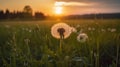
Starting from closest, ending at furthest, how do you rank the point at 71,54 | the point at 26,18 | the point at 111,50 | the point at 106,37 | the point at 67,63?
1. the point at 67,63
2. the point at 71,54
3. the point at 111,50
4. the point at 106,37
5. the point at 26,18

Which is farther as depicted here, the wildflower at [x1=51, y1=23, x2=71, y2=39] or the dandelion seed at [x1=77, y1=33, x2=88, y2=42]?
the dandelion seed at [x1=77, y1=33, x2=88, y2=42]

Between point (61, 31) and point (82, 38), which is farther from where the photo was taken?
point (82, 38)

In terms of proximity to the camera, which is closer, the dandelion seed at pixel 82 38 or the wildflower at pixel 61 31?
the wildflower at pixel 61 31

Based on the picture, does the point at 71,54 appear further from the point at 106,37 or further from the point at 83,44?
the point at 106,37

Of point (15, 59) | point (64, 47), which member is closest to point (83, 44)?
point (64, 47)

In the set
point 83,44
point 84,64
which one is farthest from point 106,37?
point 84,64

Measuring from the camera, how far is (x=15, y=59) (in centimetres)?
271

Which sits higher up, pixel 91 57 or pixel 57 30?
pixel 57 30

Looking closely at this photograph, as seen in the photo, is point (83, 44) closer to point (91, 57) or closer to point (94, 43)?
point (94, 43)

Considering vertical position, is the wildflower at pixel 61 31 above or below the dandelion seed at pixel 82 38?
above

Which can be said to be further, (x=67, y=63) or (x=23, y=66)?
(x=23, y=66)

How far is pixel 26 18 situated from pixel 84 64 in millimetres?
26760

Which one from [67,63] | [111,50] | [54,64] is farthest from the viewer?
[111,50]

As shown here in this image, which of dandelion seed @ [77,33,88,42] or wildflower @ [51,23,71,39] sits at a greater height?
wildflower @ [51,23,71,39]
